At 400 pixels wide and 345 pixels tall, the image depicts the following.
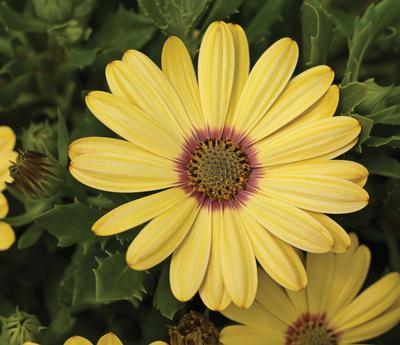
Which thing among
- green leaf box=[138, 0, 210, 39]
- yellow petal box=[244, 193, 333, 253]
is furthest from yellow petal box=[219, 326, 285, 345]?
green leaf box=[138, 0, 210, 39]

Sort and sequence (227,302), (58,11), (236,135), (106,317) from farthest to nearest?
(106,317)
(58,11)
(236,135)
(227,302)

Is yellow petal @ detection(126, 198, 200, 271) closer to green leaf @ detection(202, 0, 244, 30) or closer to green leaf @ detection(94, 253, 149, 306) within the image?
green leaf @ detection(94, 253, 149, 306)

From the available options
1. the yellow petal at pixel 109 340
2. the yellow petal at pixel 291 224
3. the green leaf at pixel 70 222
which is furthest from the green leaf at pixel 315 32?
the yellow petal at pixel 109 340

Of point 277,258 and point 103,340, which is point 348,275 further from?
point 103,340

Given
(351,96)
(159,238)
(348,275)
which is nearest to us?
(159,238)

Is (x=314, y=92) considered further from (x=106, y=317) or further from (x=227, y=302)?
(x=106, y=317)

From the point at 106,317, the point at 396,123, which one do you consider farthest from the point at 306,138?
the point at 106,317

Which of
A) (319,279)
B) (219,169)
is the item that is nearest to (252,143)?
(219,169)

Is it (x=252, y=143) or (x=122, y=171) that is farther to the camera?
(x=252, y=143)
